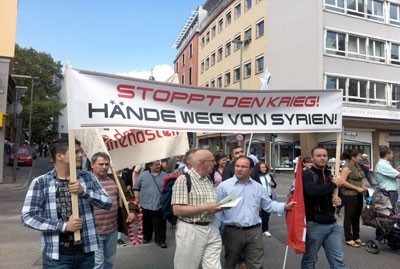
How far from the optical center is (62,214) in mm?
3109

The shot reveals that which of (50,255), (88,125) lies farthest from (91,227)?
(88,125)

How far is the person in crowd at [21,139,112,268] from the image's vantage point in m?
2.99

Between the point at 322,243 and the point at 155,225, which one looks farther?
the point at 155,225

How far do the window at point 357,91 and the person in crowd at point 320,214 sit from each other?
2475 cm

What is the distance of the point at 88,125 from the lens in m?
3.69

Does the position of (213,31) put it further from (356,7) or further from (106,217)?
(106,217)

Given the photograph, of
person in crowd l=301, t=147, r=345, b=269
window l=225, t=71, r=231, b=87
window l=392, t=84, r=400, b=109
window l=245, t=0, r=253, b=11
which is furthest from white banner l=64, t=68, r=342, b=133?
window l=225, t=71, r=231, b=87

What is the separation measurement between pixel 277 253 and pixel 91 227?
430cm

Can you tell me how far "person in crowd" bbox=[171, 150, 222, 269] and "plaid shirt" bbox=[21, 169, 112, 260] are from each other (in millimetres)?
831

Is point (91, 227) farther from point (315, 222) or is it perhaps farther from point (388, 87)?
point (388, 87)

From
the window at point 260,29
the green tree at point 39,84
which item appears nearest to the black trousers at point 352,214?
the window at point 260,29

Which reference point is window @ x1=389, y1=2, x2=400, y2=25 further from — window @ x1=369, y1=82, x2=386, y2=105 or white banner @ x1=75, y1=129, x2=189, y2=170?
white banner @ x1=75, y1=129, x2=189, y2=170

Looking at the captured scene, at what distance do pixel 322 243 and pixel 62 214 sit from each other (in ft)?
9.96

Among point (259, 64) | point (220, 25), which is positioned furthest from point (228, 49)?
point (259, 64)
